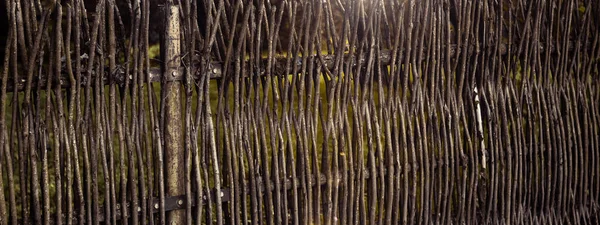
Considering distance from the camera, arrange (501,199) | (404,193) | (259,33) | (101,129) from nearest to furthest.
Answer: (101,129) < (259,33) < (404,193) < (501,199)

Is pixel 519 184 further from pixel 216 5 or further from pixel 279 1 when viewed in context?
pixel 216 5

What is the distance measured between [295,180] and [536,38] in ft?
3.44

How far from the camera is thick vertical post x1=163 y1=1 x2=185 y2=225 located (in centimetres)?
184

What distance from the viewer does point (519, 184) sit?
257cm

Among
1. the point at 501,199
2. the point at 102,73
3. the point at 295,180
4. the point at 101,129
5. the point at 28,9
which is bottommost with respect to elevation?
the point at 501,199

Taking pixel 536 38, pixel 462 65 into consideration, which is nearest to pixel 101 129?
pixel 462 65

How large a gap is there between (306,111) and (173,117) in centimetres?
41

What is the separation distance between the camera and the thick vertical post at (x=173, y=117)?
1845 mm

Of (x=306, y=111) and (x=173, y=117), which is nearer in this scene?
(x=173, y=117)

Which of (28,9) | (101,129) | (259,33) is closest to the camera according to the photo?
(28,9)

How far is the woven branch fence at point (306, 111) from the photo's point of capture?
1.76 meters

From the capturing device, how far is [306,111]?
2082 mm

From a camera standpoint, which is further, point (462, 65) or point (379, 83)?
point (462, 65)

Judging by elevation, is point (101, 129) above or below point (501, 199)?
above
